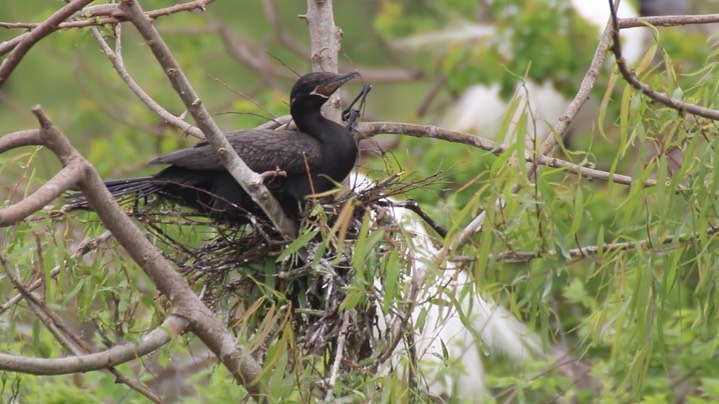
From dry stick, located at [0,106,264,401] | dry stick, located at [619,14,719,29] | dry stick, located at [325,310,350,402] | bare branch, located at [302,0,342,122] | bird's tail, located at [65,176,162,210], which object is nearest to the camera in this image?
dry stick, located at [0,106,264,401]

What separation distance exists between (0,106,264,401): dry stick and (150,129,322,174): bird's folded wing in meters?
0.68

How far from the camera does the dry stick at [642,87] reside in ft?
7.07

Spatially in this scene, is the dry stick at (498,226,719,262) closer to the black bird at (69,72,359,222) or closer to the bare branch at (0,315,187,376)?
the bare branch at (0,315,187,376)

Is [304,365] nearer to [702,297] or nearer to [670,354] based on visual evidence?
[702,297]

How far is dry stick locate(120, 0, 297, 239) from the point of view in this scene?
226cm

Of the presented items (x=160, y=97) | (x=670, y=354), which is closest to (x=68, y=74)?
(x=160, y=97)

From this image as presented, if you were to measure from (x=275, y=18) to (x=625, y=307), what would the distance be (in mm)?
5232

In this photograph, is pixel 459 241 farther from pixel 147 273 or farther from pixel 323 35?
pixel 323 35

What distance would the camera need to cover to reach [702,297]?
106 inches

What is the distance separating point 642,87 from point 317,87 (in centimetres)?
110

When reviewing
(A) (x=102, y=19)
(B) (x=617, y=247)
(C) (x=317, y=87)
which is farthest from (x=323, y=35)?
(B) (x=617, y=247)

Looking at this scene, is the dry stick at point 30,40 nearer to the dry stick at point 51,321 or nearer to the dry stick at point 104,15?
the dry stick at point 104,15

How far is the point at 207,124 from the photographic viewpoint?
8.00ft

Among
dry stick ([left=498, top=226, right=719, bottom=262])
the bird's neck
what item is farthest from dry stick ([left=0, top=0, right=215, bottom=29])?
dry stick ([left=498, top=226, right=719, bottom=262])
